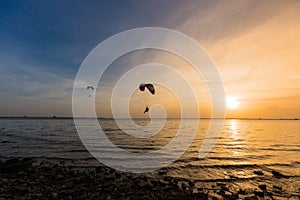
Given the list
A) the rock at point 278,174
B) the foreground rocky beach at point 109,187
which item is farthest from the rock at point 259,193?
the rock at point 278,174

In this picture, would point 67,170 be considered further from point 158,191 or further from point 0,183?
point 158,191

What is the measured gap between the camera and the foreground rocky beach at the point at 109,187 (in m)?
13.3

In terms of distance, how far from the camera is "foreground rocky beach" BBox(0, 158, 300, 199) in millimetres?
13289

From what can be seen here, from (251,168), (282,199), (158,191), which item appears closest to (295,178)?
(251,168)

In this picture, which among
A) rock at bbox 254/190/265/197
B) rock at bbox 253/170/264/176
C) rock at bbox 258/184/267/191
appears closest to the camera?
rock at bbox 254/190/265/197

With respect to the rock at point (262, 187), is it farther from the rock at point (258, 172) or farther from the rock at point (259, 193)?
the rock at point (258, 172)

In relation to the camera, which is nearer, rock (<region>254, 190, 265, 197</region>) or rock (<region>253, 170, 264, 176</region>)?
rock (<region>254, 190, 265, 197</region>)

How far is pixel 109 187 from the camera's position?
14.9 metres

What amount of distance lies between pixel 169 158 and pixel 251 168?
898 centimetres

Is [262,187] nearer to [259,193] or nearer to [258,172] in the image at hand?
[259,193]

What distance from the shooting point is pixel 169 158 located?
2728 centimetres

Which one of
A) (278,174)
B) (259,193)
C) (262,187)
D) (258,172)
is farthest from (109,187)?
(278,174)

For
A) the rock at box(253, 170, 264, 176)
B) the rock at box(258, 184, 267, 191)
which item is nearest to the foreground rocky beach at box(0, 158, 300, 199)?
the rock at box(258, 184, 267, 191)

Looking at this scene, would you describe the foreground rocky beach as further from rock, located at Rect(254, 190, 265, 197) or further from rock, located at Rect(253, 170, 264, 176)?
rock, located at Rect(253, 170, 264, 176)
